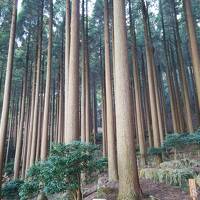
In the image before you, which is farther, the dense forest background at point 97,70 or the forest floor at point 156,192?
the dense forest background at point 97,70

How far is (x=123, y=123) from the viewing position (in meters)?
6.88

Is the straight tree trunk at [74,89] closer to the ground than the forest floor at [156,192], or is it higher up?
higher up

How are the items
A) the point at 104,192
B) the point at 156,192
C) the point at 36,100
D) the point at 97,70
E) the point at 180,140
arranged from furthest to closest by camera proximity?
the point at 97,70, the point at 36,100, the point at 180,140, the point at 104,192, the point at 156,192

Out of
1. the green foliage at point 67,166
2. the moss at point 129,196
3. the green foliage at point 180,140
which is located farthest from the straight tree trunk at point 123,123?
the green foliage at point 180,140

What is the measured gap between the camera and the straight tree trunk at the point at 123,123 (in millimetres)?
6285

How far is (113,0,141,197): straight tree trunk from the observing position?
6285mm

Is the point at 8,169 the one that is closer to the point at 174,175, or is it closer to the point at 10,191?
the point at 10,191

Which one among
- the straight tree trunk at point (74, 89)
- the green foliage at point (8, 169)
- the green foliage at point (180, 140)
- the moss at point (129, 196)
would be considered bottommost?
the green foliage at point (8, 169)

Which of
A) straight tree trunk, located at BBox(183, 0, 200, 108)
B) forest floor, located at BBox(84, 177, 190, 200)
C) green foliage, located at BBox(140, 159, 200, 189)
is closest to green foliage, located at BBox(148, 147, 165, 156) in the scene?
green foliage, located at BBox(140, 159, 200, 189)

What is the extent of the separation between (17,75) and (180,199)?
2174 centimetres

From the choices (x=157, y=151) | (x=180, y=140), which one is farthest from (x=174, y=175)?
(x=157, y=151)

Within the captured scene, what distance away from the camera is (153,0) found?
18859 mm

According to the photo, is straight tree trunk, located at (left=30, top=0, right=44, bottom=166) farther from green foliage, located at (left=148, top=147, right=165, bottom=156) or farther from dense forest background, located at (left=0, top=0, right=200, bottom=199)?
green foliage, located at (left=148, top=147, right=165, bottom=156)

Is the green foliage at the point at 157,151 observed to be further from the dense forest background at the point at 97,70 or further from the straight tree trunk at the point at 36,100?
the straight tree trunk at the point at 36,100
